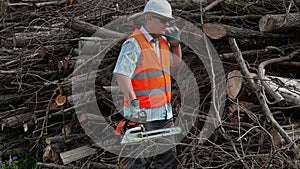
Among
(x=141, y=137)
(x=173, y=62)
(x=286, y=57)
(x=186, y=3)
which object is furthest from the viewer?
(x=186, y=3)

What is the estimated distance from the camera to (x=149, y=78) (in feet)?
10.6

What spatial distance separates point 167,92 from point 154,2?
2.26 ft

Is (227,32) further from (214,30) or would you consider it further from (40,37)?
(40,37)

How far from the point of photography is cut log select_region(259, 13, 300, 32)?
3896 mm

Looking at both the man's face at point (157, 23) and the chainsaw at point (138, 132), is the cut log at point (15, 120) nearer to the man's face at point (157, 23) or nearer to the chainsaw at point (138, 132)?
the chainsaw at point (138, 132)

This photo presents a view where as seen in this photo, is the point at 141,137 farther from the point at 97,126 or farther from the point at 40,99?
A: the point at 40,99

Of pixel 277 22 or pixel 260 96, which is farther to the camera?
pixel 277 22

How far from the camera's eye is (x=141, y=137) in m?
3.04

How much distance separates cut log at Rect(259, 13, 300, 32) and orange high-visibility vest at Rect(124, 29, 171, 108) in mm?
1226

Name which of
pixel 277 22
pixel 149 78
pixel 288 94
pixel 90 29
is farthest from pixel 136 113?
pixel 277 22

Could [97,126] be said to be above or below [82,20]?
below

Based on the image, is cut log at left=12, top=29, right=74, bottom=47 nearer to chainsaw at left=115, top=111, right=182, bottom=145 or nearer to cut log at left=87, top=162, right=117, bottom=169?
cut log at left=87, top=162, right=117, bottom=169

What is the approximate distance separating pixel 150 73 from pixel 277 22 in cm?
143

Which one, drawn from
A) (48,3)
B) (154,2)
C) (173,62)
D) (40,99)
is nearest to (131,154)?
(173,62)
